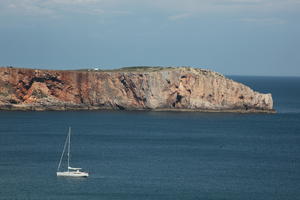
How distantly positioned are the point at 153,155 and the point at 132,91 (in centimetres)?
6105

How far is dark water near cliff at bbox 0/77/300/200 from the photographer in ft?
269

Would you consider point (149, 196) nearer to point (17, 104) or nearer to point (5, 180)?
point (5, 180)

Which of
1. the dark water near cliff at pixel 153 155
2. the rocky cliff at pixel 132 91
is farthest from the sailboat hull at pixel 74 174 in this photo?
the rocky cliff at pixel 132 91

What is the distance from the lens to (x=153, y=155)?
4146 inches

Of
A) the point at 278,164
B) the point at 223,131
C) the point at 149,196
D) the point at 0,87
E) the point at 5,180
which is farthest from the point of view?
the point at 0,87

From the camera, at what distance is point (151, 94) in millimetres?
164875

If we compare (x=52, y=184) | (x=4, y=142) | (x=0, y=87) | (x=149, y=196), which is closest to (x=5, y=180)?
(x=52, y=184)

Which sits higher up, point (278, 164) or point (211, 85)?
point (211, 85)

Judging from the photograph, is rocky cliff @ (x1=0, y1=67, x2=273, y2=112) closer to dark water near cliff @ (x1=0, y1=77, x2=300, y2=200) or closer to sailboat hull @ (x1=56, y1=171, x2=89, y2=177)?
dark water near cliff @ (x1=0, y1=77, x2=300, y2=200)

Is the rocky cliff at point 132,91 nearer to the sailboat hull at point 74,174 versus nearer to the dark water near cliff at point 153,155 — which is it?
the dark water near cliff at point 153,155

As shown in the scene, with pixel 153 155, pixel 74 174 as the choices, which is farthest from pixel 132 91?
pixel 74 174

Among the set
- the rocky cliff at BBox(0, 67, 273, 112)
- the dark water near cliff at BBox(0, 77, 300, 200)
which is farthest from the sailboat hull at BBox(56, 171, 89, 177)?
the rocky cliff at BBox(0, 67, 273, 112)

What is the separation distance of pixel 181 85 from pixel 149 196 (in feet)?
286

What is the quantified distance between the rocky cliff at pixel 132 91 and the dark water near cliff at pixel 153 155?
4499 mm
